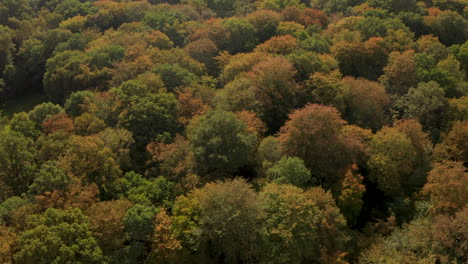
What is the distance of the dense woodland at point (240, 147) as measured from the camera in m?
37.9

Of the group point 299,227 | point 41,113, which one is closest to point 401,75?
point 299,227

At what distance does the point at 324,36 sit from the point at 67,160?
170ft

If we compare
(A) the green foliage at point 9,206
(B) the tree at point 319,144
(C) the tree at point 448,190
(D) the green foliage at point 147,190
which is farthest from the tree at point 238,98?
(A) the green foliage at point 9,206

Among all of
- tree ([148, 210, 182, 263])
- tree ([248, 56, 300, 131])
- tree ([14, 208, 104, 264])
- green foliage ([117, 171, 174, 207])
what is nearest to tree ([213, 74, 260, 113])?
tree ([248, 56, 300, 131])

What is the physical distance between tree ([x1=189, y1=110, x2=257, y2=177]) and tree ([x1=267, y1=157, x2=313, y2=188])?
4885 millimetres

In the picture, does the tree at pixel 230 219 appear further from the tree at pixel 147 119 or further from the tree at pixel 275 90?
the tree at pixel 275 90

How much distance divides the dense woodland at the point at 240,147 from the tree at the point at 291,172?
8.6 inches

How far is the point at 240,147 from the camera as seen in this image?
1825 inches

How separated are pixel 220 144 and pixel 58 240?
1978 cm

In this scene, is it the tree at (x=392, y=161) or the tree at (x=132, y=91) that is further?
the tree at (x=132, y=91)

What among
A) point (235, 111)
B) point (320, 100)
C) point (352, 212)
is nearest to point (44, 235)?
point (235, 111)

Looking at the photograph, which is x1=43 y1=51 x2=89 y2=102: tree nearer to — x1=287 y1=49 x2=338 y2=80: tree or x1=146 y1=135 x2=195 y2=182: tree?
x1=146 y1=135 x2=195 y2=182: tree

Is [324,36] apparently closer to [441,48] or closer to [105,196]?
[441,48]

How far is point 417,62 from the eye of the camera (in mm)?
63156
